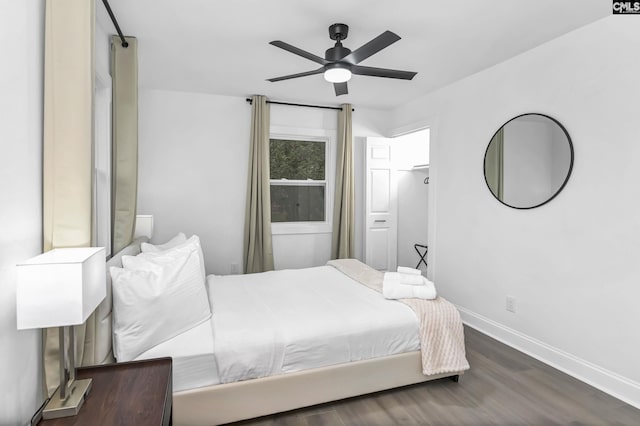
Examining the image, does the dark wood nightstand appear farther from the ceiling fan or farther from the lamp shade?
the ceiling fan

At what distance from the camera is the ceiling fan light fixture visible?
2.59 metres

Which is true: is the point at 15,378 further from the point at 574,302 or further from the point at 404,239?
the point at 404,239

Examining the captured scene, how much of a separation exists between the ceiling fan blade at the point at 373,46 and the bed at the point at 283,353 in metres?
1.75

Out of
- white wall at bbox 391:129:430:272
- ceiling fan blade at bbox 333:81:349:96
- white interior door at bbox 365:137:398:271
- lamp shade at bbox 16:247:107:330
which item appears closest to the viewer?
lamp shade at bbox 16:247:107:330

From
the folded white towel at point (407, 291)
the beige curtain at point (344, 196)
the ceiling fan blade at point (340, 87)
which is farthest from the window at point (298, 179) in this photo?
the folded white towel at point (407, 291)

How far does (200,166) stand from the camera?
171 inches

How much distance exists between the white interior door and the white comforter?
2.09 metres

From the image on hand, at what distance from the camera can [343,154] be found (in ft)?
15.7

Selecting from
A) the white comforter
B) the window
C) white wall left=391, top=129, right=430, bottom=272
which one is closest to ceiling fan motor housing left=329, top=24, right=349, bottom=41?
the white comforter

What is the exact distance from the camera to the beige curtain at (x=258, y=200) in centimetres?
437

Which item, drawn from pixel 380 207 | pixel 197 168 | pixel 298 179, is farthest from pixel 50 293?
pixel 380 207

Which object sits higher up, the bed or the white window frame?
the white window frame

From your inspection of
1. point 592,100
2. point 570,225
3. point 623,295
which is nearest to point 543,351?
point 623,295

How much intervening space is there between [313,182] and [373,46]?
8.99ft
